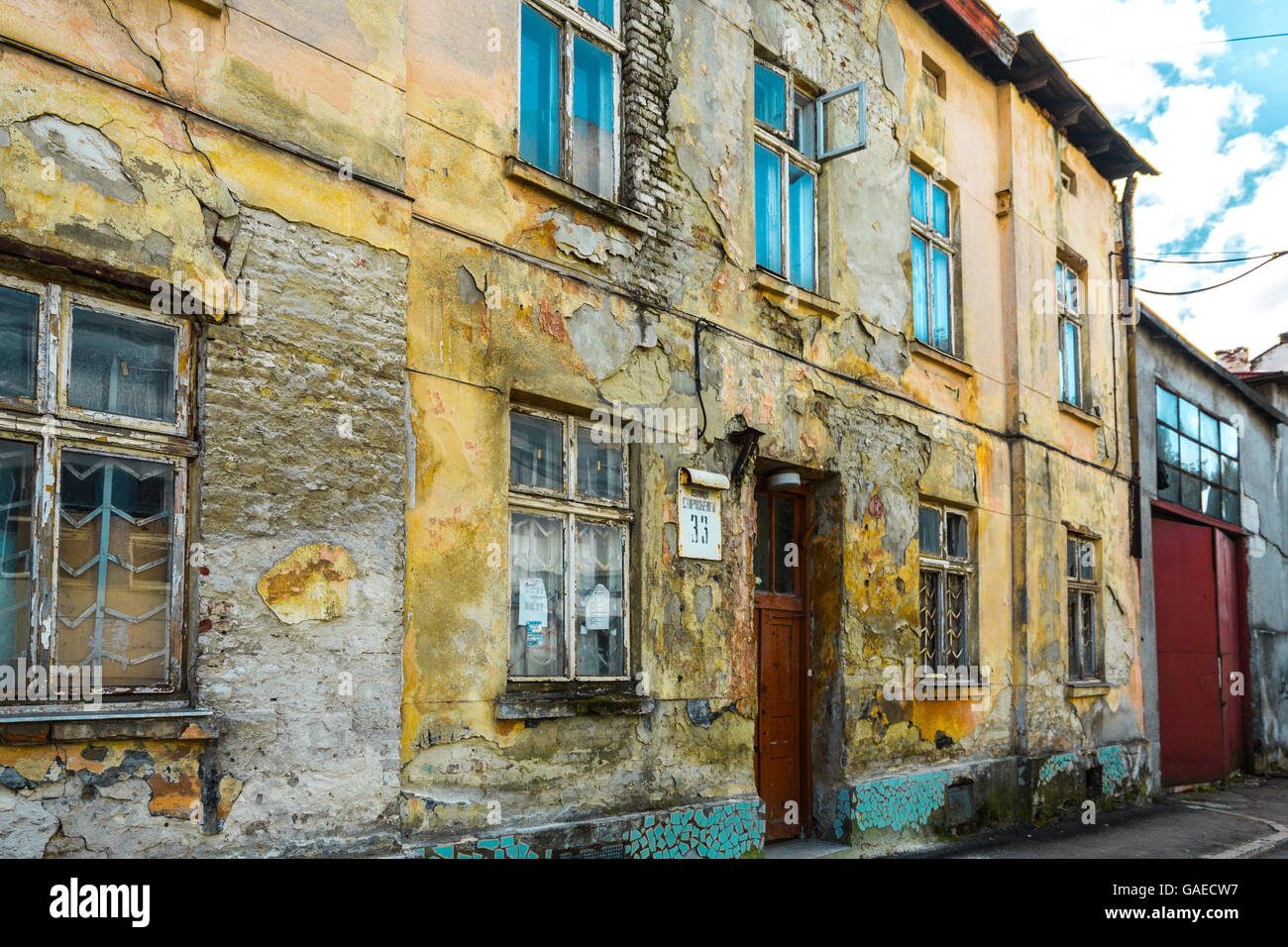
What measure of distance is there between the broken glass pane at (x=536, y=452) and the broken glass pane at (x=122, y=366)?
2.02 meters

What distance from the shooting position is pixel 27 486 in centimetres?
414

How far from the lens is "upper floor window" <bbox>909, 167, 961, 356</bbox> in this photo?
1011 cm

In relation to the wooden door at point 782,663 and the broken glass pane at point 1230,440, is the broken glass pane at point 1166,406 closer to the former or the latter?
the broken glass pane at point 1230,440

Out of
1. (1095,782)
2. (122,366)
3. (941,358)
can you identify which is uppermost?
(941,358)

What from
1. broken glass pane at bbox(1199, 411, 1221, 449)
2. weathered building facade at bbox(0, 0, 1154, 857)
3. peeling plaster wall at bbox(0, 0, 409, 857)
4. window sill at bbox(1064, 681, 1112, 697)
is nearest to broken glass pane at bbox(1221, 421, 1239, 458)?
broken glass pane at bbox(1199, 411, 1221, 449)

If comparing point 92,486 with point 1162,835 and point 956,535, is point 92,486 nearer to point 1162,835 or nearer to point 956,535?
point 956,535

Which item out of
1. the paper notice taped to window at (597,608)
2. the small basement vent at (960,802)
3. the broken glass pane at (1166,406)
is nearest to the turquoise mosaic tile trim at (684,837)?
the paper notice taped to window at (597,608)

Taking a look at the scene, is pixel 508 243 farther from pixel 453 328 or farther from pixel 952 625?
pixel 952 625

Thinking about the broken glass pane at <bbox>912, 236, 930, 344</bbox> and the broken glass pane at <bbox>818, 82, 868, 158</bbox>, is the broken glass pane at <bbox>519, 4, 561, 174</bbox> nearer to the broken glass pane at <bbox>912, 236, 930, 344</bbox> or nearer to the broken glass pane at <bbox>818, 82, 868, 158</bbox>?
the broken glass pane at <bbox>818, 82, 868, 158</bbox>

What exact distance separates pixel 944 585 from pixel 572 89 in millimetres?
5643

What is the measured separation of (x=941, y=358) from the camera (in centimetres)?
998

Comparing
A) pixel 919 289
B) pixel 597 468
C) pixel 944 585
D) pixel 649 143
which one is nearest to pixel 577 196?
pixel 649 143

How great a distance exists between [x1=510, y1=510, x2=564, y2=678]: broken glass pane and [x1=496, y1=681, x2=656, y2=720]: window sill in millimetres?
132
